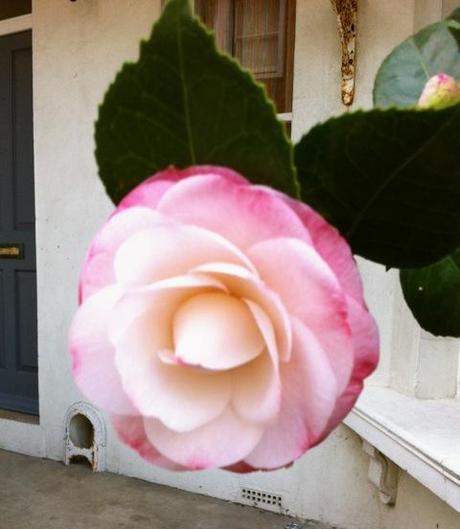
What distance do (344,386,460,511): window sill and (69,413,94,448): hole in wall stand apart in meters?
1.52

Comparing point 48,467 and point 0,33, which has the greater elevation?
point 0,33

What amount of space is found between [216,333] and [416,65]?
26cm

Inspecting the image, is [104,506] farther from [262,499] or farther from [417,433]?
[417,433]

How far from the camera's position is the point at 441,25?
1.33 feet

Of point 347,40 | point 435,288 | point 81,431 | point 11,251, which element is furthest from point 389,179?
point 11,251

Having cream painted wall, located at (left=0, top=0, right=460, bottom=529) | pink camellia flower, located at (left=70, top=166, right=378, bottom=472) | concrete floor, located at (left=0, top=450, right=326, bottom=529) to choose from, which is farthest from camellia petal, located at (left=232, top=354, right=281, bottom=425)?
concrete floor, located at (left=0, top=450, right=326, bottom=529)

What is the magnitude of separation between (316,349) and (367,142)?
9cm

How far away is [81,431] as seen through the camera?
3.27 metres

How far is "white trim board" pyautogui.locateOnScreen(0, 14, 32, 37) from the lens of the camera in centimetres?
320

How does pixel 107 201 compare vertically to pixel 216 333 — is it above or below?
below

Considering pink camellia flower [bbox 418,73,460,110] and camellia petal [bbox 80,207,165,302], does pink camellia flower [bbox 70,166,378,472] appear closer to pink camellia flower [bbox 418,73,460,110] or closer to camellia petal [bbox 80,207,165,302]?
camellia petal [bbox 80,207,165,302]

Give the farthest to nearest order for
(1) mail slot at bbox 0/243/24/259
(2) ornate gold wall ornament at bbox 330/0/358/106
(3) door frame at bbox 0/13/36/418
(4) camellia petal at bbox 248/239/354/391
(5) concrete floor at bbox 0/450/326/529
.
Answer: (1) mail slot at bbox 0/243/24/259 < (3) door frame at bbox 0/13/36/418 < (5) concrete floor at bbox 0/450/326/529 < (2) ornate gold wall ornament at bbox 330/0/358/106 < (4) camellia petal at bbox 248/239/354/391

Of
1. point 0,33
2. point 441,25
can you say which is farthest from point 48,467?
point 441,25

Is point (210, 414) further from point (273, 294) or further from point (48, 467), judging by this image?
point (48, 467)
